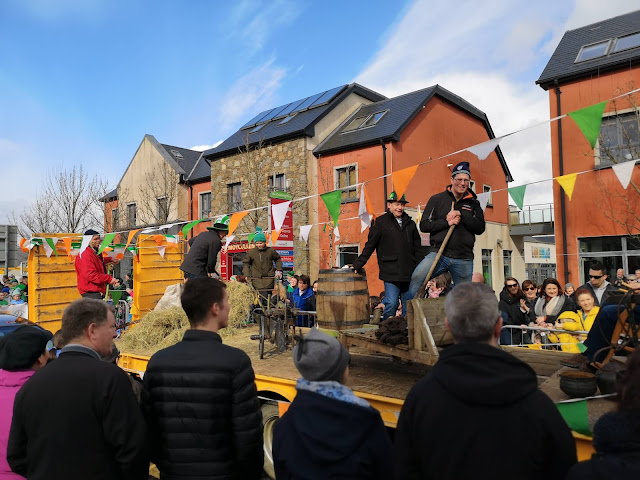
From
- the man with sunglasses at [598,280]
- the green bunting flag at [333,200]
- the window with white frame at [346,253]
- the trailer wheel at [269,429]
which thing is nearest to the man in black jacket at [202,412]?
the trailer wheel at [269,429]

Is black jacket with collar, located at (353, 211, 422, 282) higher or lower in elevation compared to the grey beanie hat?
higher

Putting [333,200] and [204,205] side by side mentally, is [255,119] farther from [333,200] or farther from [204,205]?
[333,200]

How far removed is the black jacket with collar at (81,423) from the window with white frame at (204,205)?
2232 centimetres

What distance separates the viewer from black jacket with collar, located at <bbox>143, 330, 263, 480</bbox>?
2420 millimetres

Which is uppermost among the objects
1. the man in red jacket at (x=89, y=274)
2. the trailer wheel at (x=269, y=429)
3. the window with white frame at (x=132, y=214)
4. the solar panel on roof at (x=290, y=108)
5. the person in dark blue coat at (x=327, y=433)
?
the solar panel on roof at (x=290, y=108)

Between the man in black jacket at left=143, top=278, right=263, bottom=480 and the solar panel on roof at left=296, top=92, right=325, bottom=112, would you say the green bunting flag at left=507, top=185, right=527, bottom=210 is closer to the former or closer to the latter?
the man in black jacket at left=143, top=278, right=263, bottom=480

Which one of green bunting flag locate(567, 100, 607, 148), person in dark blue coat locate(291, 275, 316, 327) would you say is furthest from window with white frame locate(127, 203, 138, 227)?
green bunting flag locate(567, 100, 607, 148)

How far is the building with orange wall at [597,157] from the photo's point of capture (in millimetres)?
12547

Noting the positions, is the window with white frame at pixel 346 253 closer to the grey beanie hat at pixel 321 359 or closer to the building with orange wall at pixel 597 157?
the building with orange wall at pixel 597 157

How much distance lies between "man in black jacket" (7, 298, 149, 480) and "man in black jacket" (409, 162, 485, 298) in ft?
11.1

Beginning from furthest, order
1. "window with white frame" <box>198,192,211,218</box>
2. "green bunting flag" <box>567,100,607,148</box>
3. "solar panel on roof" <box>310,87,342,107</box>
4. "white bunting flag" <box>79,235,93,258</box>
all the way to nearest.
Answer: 1. "window with white frame" <box>198,192,211,218</box>
2. "solar panel on roof" <box>310,87,342,107</box>
3. "white bunting flag" <box>79,235,93,258</box>
4. "green bunting flag" <box>567,100,607,148</box>

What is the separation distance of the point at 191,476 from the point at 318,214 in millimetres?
17204

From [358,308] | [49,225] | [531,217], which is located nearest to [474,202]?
[358,308]


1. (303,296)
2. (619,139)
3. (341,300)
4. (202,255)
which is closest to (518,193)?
(341,300)
